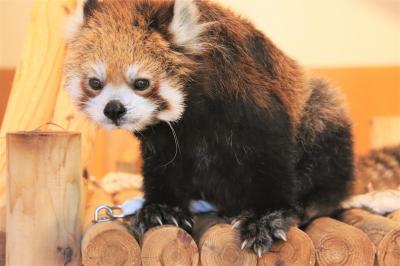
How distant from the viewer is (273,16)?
3.17 m

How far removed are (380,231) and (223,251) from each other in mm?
474

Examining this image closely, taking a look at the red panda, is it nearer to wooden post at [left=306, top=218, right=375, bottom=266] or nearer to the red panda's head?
the red panda's head

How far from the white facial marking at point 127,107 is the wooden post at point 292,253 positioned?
1.52 feet

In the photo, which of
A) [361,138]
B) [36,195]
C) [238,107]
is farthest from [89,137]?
[361,138]

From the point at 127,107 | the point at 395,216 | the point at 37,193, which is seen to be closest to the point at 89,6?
the point at 127,107

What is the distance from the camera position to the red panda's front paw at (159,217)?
1480mm

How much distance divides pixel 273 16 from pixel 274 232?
2046mm

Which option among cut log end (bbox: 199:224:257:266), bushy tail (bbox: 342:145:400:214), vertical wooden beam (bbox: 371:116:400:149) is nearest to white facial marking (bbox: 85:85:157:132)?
cut log end (bbox: 199:224:257:266)

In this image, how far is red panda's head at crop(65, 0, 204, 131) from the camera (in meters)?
1.30

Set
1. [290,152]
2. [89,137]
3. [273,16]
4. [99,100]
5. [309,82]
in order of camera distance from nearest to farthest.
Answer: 1. [99,100]
2. [290,152]
3. [309,82]
4. [89,137]
5. [273,16]

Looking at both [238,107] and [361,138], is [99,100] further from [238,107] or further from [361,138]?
[361,138]

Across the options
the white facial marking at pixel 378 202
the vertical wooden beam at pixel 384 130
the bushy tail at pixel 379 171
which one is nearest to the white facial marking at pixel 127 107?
the white facial marking at pixel 378 202

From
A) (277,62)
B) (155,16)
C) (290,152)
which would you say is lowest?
(290,152)

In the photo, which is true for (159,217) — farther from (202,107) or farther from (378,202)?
(378,202)
